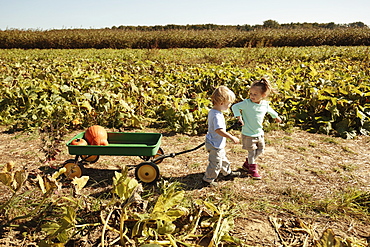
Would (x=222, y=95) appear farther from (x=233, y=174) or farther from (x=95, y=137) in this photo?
(x=95, y=137)

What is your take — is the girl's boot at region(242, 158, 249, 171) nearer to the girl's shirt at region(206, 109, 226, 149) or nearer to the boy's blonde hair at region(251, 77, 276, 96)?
the girl's shirt at region(206, 109, 226, 149)

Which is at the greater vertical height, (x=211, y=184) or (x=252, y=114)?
(x=252, y=114)

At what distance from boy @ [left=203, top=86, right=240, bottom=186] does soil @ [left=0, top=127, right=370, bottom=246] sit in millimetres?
179

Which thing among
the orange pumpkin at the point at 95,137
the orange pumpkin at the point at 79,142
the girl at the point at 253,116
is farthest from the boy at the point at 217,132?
the orange pumpkin at the point at 79,142

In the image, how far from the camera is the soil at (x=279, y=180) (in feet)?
7.94

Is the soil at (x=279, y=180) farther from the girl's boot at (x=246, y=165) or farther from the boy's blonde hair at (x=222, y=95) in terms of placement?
the boy's blonde hair at (x=222, y=95)

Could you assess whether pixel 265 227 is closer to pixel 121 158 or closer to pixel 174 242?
pixel 174 242

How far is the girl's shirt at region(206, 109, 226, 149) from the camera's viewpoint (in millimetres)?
2955

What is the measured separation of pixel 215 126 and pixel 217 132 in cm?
6

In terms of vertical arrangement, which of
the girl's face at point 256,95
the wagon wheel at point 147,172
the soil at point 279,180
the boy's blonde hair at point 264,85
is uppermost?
the boy's blonde hair at point 264,85

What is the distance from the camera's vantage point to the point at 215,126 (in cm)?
295

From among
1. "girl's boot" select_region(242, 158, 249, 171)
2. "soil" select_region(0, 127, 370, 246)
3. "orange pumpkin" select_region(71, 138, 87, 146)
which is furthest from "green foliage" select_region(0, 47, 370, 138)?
"girl's boot" select_region(242, 158, 249, 171)

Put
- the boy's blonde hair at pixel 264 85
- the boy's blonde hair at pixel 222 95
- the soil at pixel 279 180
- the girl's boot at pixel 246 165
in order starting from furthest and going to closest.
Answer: the girl's boot at pixel 246 165 < the boy's blonde hair at pixel 264 85 < the boy's blonde hair at pixel 222 95 < the soil at pixel 279 180

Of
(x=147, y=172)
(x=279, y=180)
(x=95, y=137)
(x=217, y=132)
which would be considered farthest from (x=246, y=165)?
(x=95, y=137)
